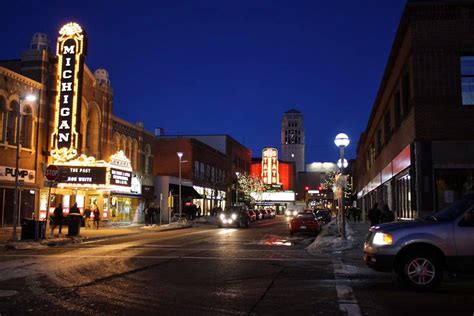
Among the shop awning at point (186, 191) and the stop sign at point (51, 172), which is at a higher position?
the shop awning at point (186, 191)

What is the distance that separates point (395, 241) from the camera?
10234mm


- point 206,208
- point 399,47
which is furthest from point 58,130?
point 206,208

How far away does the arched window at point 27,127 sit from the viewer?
3143 centimetres

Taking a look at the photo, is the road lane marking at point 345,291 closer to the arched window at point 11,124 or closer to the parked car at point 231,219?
the arched window at point 11,124

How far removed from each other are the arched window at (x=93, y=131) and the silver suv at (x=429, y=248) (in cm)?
3155

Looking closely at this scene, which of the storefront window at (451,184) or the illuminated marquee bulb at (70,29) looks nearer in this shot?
the storefront window at (451,184)

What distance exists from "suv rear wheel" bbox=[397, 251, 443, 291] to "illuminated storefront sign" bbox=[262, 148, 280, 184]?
4063 inches

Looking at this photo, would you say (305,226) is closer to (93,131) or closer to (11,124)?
(93,131)

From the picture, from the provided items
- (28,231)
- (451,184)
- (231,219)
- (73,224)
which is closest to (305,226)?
(451,184)

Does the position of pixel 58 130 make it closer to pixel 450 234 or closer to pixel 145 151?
pixel 145 151

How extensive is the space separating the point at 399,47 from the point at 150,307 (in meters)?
19.6

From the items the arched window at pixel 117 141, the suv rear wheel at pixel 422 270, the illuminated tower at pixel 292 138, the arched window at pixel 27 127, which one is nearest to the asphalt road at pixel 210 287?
the suv rear wheel at pixel 422 270

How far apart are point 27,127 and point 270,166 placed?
85829 millimetres

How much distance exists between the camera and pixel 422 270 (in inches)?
400
